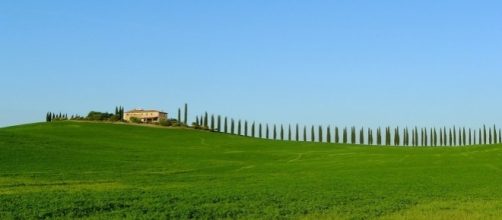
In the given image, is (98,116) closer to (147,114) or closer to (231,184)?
(147,114)

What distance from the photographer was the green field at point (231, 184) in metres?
23.2

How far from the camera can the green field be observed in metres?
23.2

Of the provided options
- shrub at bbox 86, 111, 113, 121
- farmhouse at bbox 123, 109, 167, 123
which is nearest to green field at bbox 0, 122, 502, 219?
shrub at bbox 86, 111, 113, 121

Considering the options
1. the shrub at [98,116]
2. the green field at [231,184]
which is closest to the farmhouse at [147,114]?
the shrub at [98,116]

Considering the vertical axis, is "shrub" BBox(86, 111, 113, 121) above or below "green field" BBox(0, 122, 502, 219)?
above

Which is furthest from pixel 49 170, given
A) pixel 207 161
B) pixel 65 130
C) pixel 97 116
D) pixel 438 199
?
pixel 97 116

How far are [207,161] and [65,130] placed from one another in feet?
154

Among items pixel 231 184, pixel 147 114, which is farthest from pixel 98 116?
pixel 231 184

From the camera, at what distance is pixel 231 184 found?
3659cm

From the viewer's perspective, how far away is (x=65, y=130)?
100312 millimetres

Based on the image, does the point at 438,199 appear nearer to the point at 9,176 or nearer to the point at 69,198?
the point at 69,198

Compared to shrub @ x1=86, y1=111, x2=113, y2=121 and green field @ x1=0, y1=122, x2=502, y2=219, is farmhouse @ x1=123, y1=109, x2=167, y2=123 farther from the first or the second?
green field @ x1=0, y1=122, x2=502, y2=219

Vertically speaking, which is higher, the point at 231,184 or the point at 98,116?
the point at 98,116

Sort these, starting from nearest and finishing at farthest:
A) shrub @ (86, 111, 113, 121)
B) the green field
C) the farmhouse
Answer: the green field
shrub @ (86, 111, 113, 121)
the farmhouse
